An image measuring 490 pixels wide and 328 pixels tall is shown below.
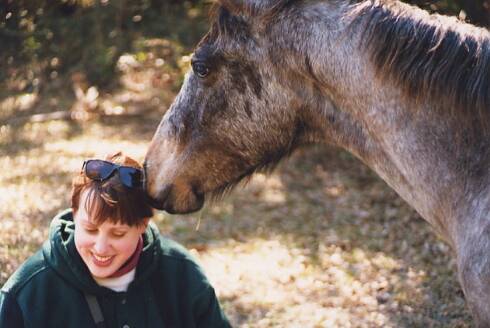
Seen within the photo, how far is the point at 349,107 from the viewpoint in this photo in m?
2.40

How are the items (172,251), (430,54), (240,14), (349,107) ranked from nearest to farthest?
(430,54) → (349,107) → (240,14) → (172,251)

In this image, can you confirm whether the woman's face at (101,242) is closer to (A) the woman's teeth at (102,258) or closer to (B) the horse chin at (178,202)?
(A) the woman's teeth at (102,258)

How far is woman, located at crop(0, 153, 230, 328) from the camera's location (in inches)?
103

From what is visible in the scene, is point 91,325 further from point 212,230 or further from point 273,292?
point 212,230

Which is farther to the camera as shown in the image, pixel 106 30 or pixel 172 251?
pixel 106 30

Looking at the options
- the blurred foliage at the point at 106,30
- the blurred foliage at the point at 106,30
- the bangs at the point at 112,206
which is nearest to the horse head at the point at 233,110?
the bangs at the point at 112,206

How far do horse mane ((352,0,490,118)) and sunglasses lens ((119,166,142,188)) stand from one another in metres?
0.99

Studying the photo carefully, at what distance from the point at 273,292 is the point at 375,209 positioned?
6.74ft

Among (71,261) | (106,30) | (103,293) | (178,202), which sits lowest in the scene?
(103,293)

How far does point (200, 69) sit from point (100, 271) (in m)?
0.79

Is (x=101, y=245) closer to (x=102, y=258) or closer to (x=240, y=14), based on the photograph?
(x=102, y=258)

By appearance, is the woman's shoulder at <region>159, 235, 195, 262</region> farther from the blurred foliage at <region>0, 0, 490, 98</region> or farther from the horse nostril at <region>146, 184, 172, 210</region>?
the blurred foliage at <region>0, 0, 490, 98</region>

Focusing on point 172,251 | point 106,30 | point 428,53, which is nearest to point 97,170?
point 172,251

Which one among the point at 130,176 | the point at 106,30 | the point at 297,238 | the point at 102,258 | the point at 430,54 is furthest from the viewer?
the point at 106,30
